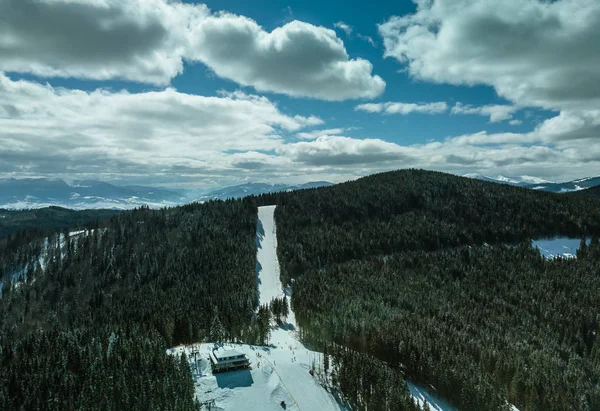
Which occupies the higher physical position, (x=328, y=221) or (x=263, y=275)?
(x=328, y=221)

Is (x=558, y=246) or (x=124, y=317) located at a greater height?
(x=558, y=246)

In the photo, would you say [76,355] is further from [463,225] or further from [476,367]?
[463,225]

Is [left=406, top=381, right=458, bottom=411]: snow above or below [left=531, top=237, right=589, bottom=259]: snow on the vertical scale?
below

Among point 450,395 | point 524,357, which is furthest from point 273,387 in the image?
point 524,357

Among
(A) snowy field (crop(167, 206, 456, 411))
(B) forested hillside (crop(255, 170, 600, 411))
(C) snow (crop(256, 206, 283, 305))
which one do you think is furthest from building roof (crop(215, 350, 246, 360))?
(C) snow (crop(256, 206, 283, 305))

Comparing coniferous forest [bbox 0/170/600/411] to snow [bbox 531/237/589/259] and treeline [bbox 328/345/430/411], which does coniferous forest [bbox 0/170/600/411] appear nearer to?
treeline [bbox 328/345/430/411]

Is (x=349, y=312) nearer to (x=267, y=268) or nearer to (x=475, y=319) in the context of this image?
(x=475, y=319)

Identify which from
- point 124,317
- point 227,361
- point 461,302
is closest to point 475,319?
point 461,302
